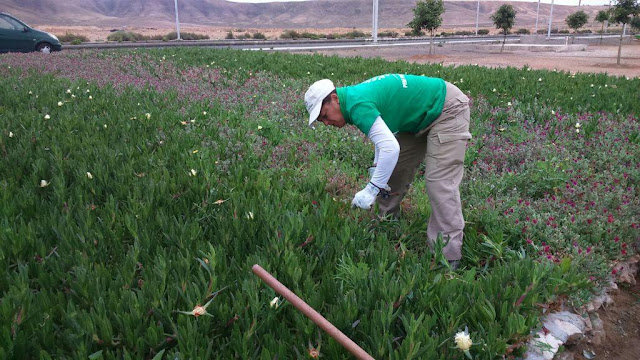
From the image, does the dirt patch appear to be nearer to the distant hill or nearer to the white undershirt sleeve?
the white undershirt sleeve

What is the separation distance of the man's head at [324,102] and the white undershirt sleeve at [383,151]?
0.29m

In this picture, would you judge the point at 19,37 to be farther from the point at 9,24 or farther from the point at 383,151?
the point at 383,151

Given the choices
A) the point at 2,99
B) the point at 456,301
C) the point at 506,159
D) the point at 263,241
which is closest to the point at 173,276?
the point at 263,241

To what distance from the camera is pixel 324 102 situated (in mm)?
2996

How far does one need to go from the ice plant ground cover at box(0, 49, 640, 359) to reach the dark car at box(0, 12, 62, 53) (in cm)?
1187

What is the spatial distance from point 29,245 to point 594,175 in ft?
16.1

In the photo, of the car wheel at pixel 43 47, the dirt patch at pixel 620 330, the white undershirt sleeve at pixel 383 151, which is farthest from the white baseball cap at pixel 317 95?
the car wheel at pixel 43 47

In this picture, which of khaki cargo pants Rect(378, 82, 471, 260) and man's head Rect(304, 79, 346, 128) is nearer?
man's head Rect(304, 79, 346, 128)

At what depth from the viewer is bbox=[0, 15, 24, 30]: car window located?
16641 millimetres

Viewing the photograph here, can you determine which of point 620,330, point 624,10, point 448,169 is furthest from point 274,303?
point 624,10

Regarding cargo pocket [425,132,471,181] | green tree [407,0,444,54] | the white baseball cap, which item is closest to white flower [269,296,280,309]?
the white baseball cap

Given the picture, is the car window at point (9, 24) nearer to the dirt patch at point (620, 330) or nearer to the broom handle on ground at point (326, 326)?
the broom handle on ground at point (326, 326)

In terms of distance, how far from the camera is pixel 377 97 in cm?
309

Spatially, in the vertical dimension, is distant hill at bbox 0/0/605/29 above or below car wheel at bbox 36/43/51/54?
above
